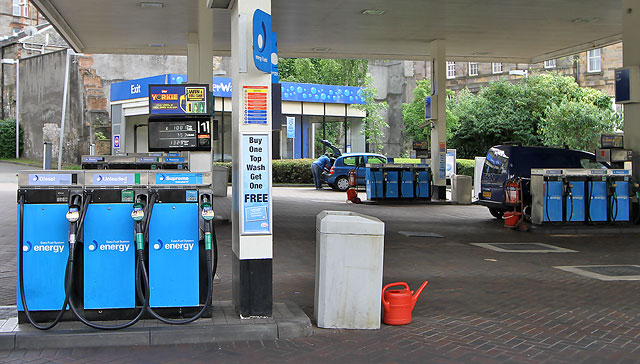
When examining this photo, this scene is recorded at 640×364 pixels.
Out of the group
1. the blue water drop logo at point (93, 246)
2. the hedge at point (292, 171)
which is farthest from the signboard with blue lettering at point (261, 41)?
the hedge at point (292, 171)

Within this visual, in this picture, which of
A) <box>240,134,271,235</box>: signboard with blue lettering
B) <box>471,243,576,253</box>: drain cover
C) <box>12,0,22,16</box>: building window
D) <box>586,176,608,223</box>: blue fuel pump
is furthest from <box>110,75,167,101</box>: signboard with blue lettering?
<box>240,134,271,235</box>: signboard with blue lettering

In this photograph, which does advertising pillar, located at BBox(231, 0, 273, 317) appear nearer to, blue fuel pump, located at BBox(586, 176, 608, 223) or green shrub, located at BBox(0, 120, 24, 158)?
blue fuel pump, located at BBox(586, 176, 608, 223)

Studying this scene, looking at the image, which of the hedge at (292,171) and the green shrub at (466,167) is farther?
the hedge at (292,171)

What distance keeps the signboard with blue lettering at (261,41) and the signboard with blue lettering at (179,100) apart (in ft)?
19.2

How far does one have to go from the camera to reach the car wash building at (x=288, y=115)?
39.0 metres

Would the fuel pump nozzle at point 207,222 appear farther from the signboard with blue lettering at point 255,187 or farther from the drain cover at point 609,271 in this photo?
the drain cover at point 609,271

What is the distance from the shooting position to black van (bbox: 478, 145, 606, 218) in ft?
54.6

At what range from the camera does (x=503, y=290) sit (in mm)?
8531

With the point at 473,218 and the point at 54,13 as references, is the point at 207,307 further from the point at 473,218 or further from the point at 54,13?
the point at 54,13

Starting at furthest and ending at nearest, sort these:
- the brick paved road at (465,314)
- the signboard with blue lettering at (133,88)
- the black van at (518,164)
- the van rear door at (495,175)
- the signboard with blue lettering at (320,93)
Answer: the signboard with blue lettering at (320,93), the signboard with blue lettering at (133,88), the van rear door at (495,175), the black van at (518,164), the brick paved road at (465,314)

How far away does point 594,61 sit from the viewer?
43250 mm

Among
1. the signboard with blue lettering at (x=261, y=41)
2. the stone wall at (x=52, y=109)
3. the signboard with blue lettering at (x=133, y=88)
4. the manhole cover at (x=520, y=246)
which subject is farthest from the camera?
the stone wall at (x=52, y=109)

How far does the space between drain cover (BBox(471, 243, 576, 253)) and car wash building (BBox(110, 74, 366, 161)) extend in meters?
26.5

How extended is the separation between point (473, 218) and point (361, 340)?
13.3 metres
